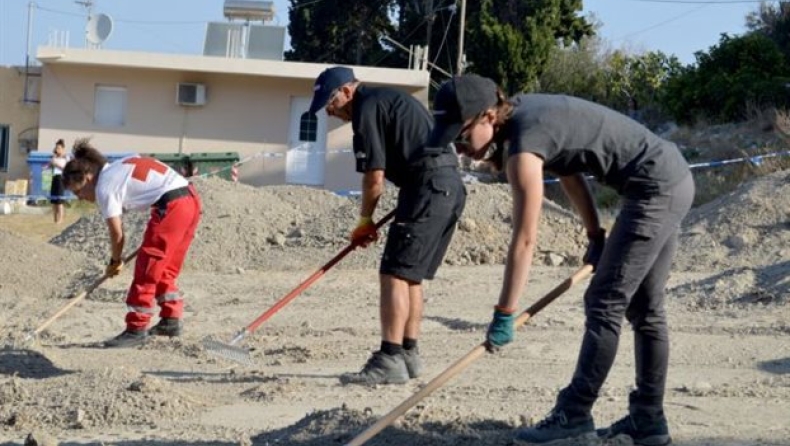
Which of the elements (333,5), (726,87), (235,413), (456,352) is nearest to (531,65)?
(726,87)

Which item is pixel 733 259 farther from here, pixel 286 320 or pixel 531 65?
pixel 531 65

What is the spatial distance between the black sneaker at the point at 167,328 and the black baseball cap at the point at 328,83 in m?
2.78

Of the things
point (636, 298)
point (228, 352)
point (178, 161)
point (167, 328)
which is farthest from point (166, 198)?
point (178, 161)

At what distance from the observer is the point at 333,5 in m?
44.5

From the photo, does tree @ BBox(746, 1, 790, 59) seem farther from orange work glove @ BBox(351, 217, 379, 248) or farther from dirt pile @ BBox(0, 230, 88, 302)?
orange work glove @ BBox(351, 217, 379, 248)

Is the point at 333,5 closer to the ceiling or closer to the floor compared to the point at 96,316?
closer to the ceiling

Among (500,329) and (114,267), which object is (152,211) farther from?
(500,329)

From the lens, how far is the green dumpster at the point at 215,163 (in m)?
30.7

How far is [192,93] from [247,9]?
14.0ft

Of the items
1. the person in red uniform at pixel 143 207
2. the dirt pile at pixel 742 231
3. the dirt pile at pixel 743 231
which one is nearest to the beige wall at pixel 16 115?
the dirt pile at pixel 742 231

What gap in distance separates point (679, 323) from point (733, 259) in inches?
194

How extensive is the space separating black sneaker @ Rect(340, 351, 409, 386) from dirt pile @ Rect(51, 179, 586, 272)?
358 inches

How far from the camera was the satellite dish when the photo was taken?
109ft

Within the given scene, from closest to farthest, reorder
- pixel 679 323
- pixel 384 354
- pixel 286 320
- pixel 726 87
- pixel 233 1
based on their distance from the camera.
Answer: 1. pixel 384 354
2. pixel 679 323
3. pixel 286 320
4. pixel 726 87
5. pixel 233 1
